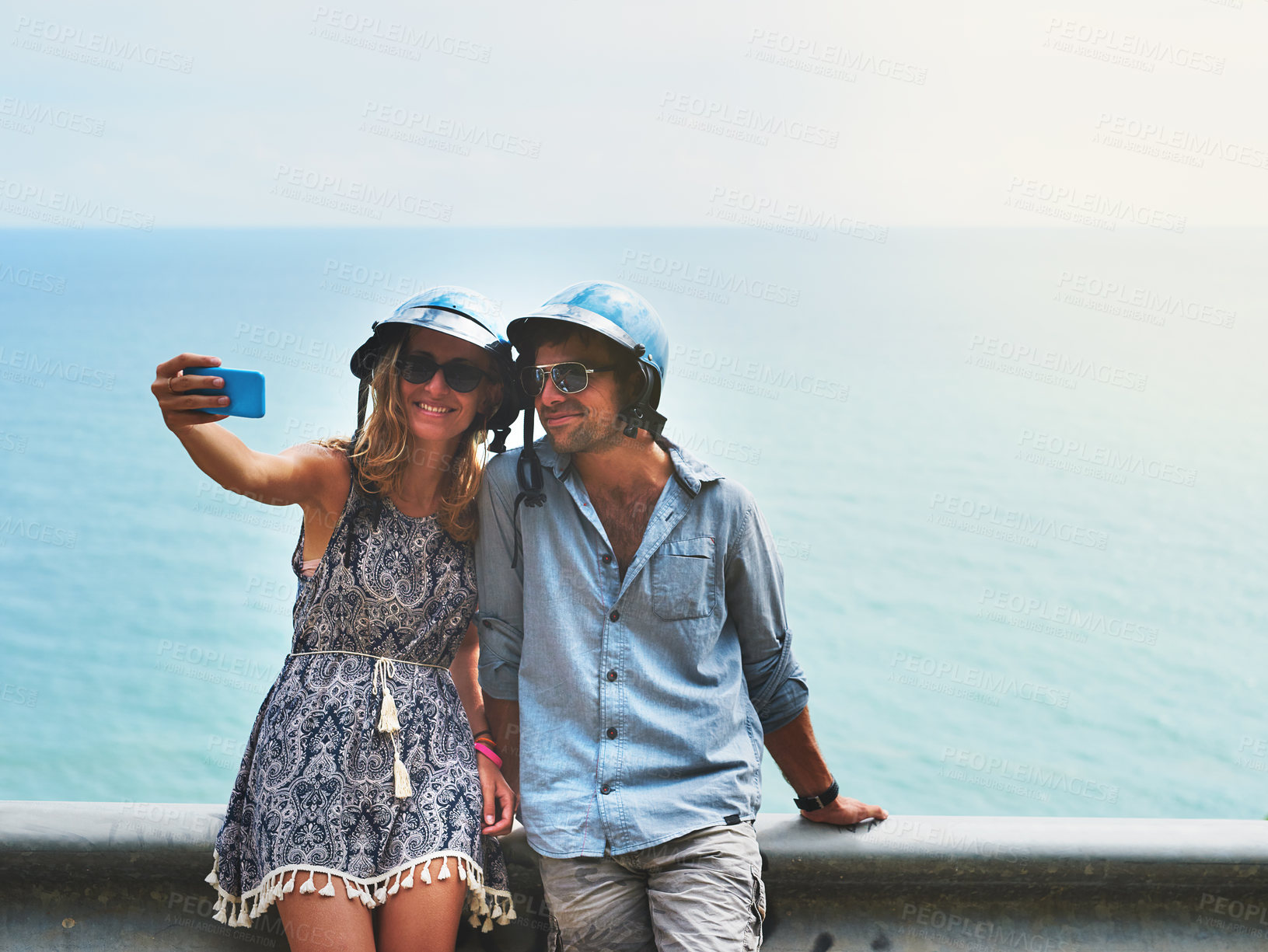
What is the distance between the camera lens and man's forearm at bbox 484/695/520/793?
9.45ft

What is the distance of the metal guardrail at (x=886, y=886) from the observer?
9.07 ft

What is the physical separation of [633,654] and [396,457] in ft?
2.53

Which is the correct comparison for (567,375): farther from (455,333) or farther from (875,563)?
(875,563)

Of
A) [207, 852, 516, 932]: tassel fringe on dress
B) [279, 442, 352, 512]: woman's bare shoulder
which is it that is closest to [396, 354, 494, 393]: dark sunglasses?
[279, 442, 352, 512]: woman's bare shoulder

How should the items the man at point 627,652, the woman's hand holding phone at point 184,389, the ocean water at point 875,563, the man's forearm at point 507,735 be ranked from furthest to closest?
the ocean water at point 875,563 → the man's forearm at point 507,735 → the man at point 627,652 → the woman's hand holding phone at point 184,389

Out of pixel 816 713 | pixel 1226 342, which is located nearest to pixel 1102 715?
pixel 816 713

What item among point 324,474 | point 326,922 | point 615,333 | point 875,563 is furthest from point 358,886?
point 875,563

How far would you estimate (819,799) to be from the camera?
295 centimetres

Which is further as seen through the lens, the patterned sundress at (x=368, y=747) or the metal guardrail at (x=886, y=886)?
the metal guardrail at (x=886, y=886)

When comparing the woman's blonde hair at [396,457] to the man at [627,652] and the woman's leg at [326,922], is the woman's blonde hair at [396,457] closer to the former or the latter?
the man at [627,652]

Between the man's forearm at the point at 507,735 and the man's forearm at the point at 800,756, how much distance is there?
686mm

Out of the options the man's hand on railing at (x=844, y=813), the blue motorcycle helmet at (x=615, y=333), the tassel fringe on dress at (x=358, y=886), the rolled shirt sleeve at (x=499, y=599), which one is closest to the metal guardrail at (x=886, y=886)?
the man's hand on railing at (x=844, y=813)

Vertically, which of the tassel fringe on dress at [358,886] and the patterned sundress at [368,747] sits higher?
the patterned sundress at [368,747]

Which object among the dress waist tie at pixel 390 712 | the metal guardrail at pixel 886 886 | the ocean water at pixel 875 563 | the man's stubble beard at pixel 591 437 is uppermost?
the man's stubble beard at pixel 591 437
